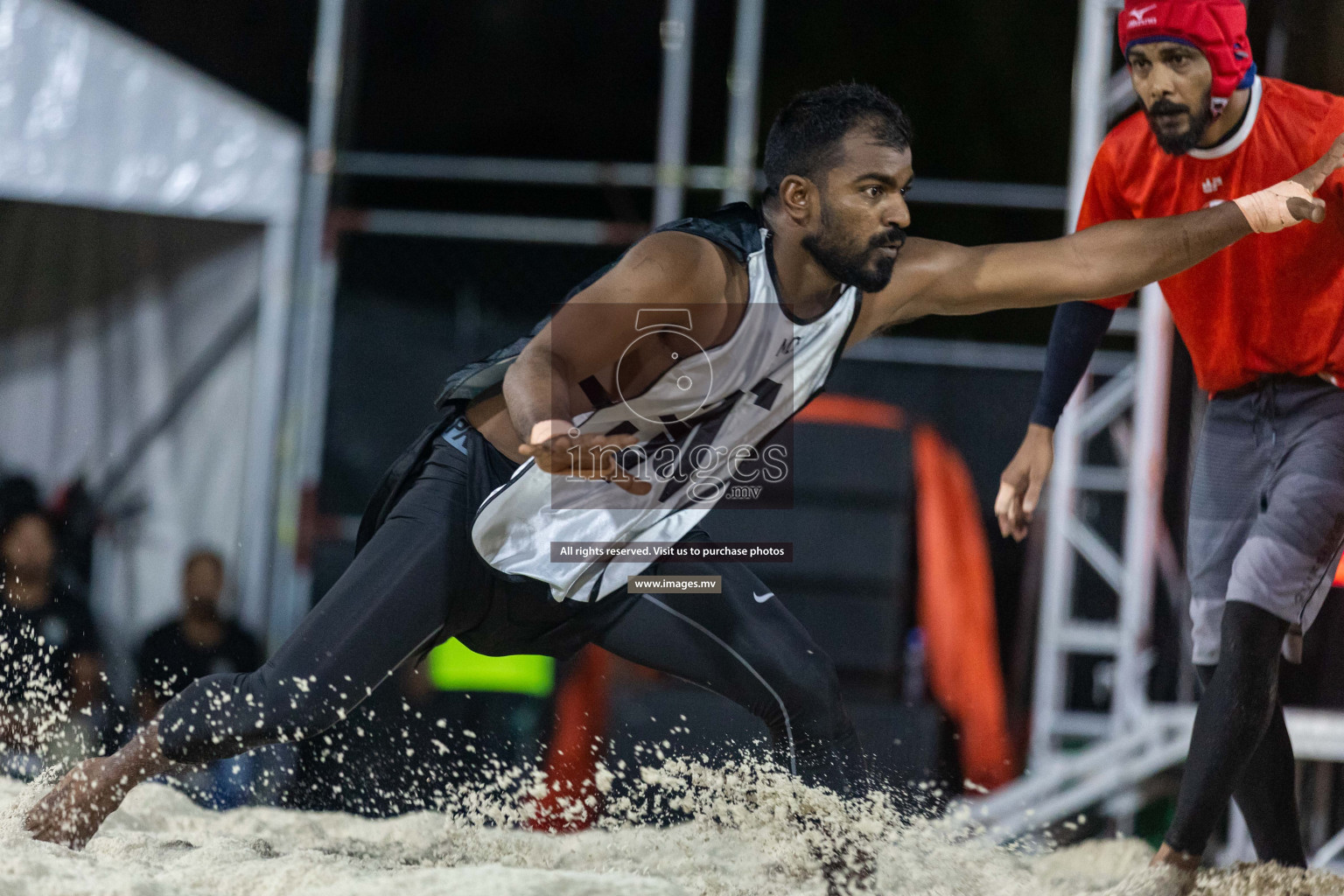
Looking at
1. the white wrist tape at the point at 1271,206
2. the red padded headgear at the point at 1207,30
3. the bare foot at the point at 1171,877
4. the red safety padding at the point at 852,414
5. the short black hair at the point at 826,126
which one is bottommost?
the bare foot at the point at 1171,877

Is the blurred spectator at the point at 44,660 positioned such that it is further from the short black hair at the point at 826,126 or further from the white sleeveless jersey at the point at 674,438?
the short black hair at the point at 826,126

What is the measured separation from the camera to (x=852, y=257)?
2.35 meters

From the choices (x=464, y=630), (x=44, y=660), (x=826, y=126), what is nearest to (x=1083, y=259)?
(x=826, y=126)

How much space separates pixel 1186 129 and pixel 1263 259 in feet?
1.05

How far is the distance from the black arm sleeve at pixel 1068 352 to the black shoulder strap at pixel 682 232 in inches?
31.2

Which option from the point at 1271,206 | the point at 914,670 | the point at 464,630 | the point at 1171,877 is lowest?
the point at 914,670

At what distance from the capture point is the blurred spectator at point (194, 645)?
3.43 meters

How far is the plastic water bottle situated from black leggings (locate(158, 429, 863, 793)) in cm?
155

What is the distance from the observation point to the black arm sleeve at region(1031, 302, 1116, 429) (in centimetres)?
266

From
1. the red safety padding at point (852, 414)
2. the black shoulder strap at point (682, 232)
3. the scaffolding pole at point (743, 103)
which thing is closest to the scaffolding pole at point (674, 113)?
the scaffolding pole at point (743, 103)

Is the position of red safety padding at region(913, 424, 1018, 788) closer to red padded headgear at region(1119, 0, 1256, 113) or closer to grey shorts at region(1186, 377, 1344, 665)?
grey shorts at region(1186, 377, 1344, 665)

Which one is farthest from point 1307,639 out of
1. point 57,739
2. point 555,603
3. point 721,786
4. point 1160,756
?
point 57,739

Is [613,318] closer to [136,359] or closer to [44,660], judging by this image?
[44,660]

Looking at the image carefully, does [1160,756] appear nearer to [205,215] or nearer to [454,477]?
[454,477]
